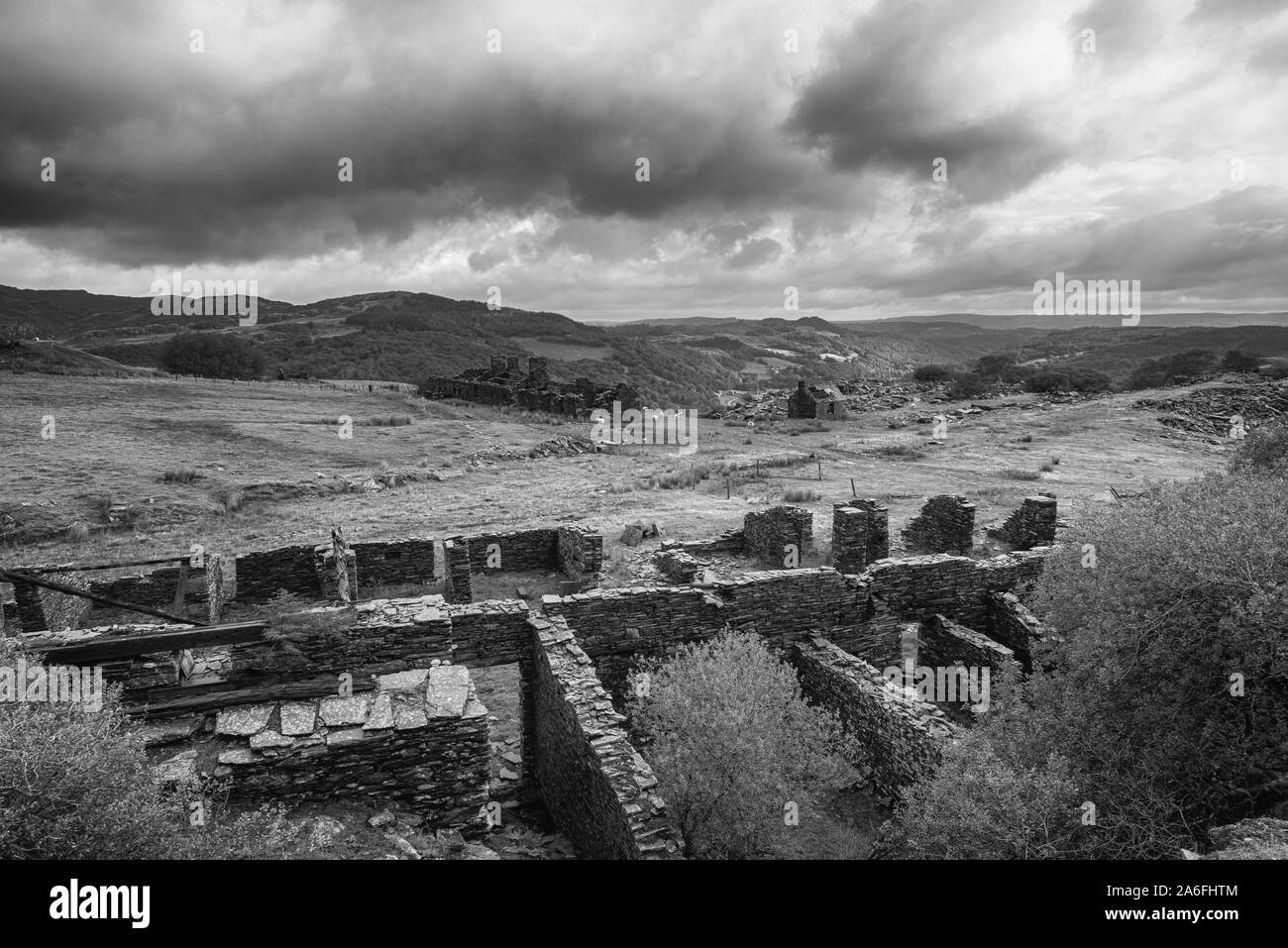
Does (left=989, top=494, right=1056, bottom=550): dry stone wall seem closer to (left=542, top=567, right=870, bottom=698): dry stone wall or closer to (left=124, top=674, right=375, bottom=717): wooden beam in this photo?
(left=542, top=567, right=870, bottom=698): dry stone wall

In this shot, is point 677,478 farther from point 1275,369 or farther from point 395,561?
point 1275,369

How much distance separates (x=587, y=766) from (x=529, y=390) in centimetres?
5979

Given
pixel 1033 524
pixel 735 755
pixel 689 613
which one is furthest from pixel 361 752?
pixel 1033 524

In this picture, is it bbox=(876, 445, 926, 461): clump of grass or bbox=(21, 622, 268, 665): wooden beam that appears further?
bbox=(876, 445, 926, 461): clump of grass

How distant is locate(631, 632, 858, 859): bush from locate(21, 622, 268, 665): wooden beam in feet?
17.5

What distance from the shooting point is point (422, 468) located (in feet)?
112

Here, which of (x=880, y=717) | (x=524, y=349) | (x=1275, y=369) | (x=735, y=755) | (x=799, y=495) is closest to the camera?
(x=735, y=755)

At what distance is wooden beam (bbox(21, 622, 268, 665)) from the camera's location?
7.30 metres

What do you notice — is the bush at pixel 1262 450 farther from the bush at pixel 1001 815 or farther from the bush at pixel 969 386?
the bush at pixel 969 386

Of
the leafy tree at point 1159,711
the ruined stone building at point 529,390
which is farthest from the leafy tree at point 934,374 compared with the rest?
the leafy tree at point 1159,711

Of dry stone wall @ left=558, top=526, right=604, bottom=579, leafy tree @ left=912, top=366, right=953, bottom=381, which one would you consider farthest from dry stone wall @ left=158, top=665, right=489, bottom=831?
leafy tree @ left=912, top=366, right=953, bottom=381

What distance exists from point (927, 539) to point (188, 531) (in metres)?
23.9
